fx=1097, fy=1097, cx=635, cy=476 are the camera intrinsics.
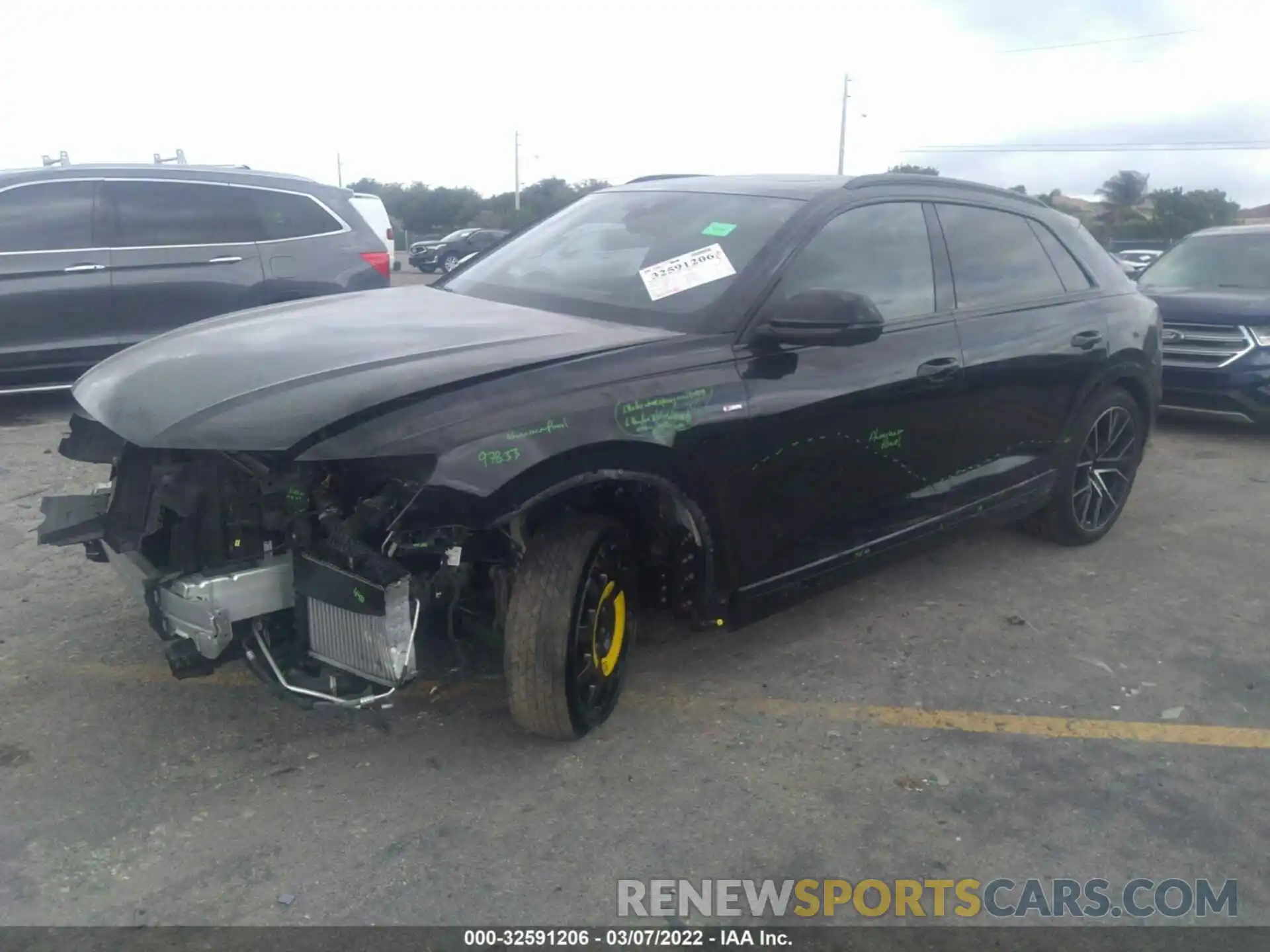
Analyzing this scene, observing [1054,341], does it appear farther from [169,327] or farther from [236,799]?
[169,327]

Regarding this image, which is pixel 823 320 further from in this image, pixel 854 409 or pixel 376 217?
pixel 376 217

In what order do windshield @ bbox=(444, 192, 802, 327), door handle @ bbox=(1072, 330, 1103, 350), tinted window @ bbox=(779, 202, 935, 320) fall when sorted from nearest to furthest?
windshield @ bbox=(444, 192, 802, 327) → tinted window @ bbox=(779, 202, 935, 320) → door handle @ bbox=(1072, 330, 1103, 350)

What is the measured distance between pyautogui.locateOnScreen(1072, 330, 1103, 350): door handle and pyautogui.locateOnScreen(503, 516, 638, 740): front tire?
2652mm

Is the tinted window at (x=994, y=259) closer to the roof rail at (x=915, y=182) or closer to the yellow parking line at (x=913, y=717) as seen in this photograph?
the roof rail at (x=915, y=182)

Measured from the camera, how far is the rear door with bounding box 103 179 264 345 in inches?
291

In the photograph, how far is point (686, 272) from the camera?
3717mm

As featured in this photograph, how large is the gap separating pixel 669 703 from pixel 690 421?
3.35 feet

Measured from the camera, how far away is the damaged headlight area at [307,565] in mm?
2830

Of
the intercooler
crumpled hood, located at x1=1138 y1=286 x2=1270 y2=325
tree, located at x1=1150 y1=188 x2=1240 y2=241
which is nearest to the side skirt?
the intercooler

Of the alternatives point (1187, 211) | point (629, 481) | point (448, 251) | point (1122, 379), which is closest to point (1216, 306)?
point (1122, 379)

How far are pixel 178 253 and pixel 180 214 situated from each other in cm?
30

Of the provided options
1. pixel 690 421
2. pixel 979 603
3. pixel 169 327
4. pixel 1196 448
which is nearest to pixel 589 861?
pixel 690 421

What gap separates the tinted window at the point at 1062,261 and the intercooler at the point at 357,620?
11.7 ft

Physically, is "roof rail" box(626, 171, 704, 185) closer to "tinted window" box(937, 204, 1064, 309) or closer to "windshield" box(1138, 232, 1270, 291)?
"tinted window" box(937, 204, 1064, 309)
